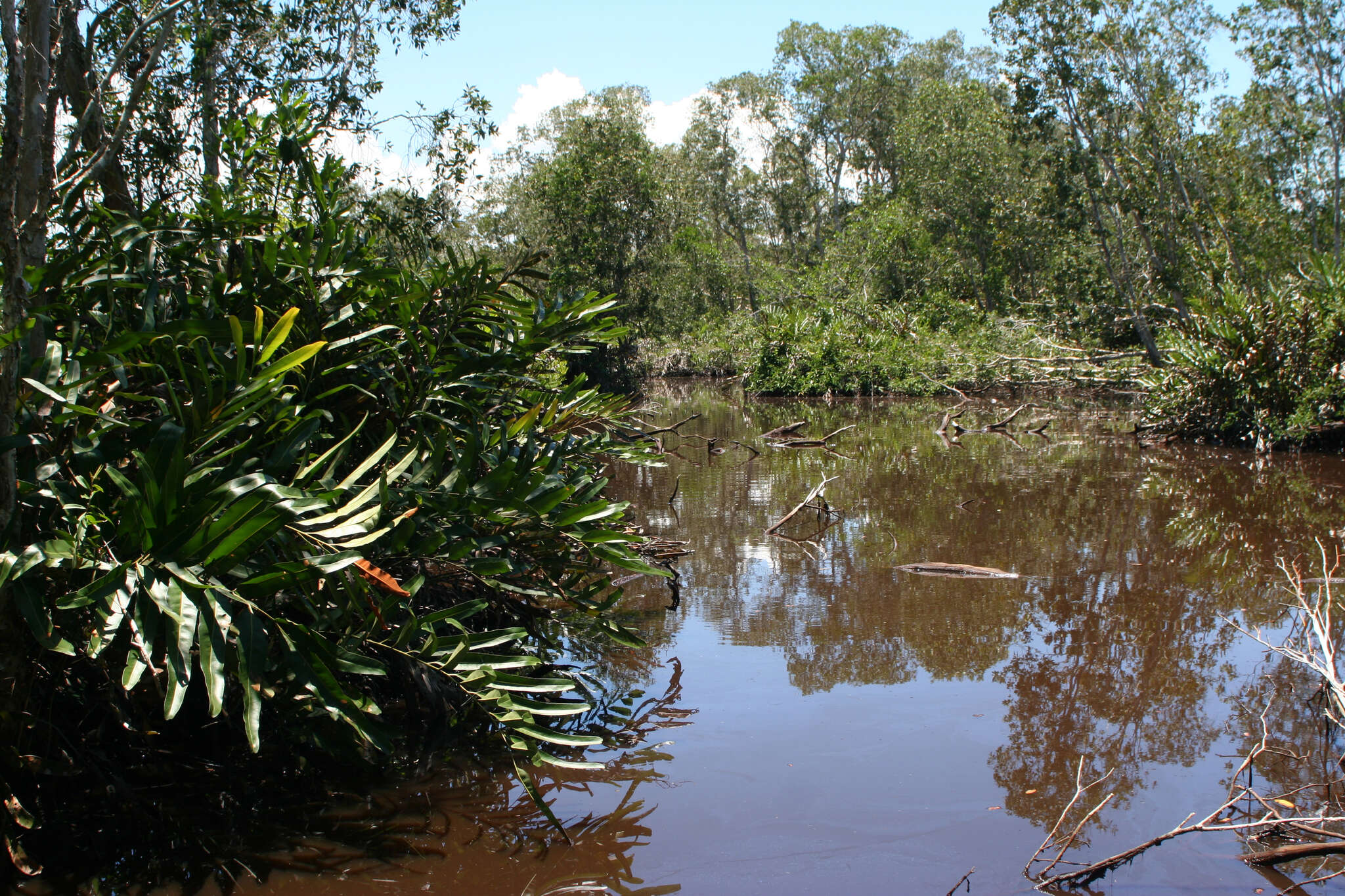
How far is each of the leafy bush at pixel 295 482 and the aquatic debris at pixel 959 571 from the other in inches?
116

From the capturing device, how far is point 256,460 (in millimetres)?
2768

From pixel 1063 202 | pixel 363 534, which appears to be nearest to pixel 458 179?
pixel 363 534

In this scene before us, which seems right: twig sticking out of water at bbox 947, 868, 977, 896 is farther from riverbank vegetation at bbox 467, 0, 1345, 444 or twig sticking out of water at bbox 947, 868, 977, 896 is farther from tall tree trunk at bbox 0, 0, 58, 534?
riverbank vegetation at bbox 467, 0, 1345, 444

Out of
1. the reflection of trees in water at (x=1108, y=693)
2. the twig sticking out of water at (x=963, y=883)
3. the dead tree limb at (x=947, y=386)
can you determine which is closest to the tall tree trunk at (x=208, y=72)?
the reflection of trees in water at (x=1108, y=693)

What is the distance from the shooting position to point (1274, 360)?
1137cm

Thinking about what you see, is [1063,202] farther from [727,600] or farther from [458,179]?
[727,600]

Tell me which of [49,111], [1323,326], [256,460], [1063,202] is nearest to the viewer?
[256,460]

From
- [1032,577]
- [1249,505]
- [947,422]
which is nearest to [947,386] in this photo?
[947,422]

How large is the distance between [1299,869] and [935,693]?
1712 millimetres

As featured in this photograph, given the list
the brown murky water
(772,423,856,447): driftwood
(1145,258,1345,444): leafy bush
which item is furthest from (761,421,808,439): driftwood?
the brown murky water

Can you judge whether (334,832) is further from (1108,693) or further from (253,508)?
(1108,693)

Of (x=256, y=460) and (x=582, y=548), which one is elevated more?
(x=256, y=460)

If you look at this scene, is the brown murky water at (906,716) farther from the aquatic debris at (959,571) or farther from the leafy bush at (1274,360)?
the leafy bush at (1274,360)

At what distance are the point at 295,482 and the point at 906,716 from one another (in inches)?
111
